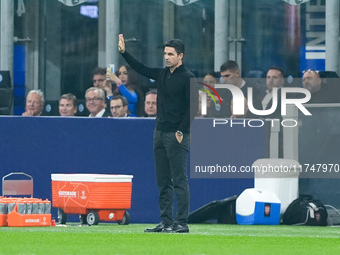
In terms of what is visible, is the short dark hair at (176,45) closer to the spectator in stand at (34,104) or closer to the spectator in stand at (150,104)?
the spectator in stand at (150,104)

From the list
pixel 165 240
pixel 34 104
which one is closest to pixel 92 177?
pixel 34 104

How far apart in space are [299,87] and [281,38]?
4613 mm

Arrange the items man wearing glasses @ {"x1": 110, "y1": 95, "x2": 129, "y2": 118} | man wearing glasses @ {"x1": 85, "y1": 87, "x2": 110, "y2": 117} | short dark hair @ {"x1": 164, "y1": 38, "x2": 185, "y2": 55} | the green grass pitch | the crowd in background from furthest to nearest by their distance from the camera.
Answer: man wearing glasses @ {"x1": 85, "y1": 87, "x2": 110, "y2": 117}, the crowd in background, man wearing glasses @ {"x1": 110, "y1": 95, "x2": 129, "y2": 118}, short dark hair @ {"x1": 164, "y1": 38, "x2": 185, "y2": 55}, the green grass pitch

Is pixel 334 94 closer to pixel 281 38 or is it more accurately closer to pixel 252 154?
pixel 252 154

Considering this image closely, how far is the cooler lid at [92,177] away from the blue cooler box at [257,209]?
157 centimetres

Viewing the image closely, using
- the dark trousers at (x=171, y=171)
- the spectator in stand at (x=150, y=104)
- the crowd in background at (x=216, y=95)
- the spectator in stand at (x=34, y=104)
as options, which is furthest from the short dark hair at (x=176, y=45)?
the spectator in stand at (x=34, y=104)

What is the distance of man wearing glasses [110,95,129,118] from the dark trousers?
318 centimetres

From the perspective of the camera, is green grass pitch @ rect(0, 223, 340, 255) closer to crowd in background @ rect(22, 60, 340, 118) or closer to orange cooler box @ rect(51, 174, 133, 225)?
orange cooler box @ rect(51, 174, 133, 225)

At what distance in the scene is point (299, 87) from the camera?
16.2m

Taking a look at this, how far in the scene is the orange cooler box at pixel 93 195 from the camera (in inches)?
577

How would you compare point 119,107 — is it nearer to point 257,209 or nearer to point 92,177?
point 92,177

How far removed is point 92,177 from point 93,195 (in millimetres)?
222

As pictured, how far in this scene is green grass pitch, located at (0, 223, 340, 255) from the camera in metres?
10.3

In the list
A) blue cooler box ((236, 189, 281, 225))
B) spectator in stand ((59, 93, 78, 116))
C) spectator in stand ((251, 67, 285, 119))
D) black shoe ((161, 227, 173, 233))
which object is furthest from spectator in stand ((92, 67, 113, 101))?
black shoe ((161, 227, 173, 233))
